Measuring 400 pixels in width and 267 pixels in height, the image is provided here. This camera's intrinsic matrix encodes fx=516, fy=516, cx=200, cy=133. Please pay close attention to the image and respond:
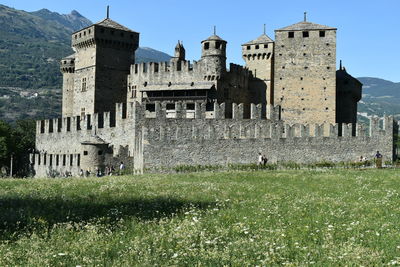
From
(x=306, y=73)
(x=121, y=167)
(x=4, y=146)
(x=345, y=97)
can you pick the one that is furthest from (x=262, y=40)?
(x=4, y=146)

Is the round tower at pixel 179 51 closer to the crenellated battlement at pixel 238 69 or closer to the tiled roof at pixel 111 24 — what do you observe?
the tiled roof at pixel 111 24

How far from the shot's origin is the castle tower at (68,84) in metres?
60.1

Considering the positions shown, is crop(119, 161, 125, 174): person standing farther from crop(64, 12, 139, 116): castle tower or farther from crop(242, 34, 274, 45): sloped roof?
crop(242, 34, 274, 45): sloped roof

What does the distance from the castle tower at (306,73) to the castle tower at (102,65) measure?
16.6 metres

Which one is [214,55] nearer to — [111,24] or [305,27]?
[305,27]

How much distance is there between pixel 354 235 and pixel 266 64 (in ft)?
147

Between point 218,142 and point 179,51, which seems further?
point 179,51

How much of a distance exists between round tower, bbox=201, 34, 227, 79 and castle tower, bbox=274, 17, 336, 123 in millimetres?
5583

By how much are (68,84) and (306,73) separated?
92.0 feet

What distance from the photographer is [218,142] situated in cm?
3566

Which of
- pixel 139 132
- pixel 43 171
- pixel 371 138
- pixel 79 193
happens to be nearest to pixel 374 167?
pixel 371 138

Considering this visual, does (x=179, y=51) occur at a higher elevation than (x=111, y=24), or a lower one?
lower

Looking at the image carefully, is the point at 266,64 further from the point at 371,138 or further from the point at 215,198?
the point at 215,198

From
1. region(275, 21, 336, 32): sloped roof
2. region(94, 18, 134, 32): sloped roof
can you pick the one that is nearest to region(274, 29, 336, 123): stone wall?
region(275, 21, 336, 32): sloped roof
